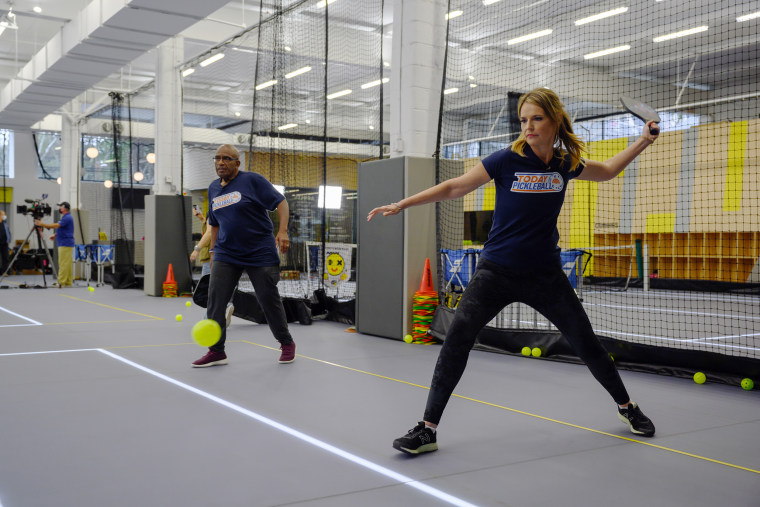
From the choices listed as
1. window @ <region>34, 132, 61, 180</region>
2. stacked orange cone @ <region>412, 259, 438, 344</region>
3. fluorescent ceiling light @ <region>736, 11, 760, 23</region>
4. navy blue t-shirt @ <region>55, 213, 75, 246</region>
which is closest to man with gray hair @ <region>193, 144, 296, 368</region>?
stacked orange cone @ <region>412, 259, 438, 344</region>

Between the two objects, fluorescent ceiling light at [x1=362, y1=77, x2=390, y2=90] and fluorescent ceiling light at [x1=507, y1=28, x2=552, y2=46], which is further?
fluorescent ceiling light at [x1=362, y1=77, x2=390, y2=90]

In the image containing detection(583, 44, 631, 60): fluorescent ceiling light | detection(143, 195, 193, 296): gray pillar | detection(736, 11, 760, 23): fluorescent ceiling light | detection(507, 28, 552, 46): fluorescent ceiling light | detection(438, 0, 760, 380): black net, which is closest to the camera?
detection(143, 195, 193, 296): gray pillar

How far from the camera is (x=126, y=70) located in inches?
781

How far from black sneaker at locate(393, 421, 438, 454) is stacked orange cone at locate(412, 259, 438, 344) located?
378 cm

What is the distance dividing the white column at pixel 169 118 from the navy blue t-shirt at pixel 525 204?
429 inches

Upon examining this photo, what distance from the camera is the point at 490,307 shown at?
3303 mm

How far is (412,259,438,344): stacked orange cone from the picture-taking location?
7.02 m

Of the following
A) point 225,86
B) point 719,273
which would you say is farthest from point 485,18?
point 225,86

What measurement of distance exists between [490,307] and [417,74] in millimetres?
4629

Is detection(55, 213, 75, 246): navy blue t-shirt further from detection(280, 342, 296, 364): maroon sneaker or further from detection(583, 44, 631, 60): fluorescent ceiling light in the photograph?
detection(583, 44, 631, 60): fluorescent ceiling light

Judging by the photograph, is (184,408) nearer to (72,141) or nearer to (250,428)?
(250,428)

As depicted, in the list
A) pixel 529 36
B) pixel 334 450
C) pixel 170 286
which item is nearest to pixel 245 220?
pixel 334 450

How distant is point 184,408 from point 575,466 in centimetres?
221

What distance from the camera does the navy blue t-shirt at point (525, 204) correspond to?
3.27 metres
